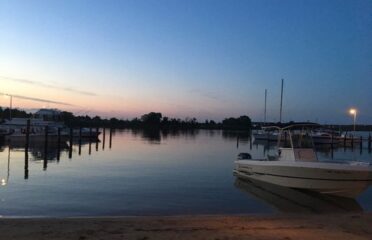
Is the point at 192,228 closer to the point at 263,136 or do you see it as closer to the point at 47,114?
the point at 47,114

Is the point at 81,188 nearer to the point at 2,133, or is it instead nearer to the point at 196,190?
the point at 196,190

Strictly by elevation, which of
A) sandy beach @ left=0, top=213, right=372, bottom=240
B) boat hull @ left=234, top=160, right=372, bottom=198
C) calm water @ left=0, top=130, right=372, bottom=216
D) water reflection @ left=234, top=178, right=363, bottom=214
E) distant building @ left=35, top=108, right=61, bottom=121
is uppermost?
distant building @ left=35, top=108, right=61, bottom=121

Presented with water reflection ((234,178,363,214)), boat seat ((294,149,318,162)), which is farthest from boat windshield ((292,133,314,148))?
water reflection ((234,178,363,214))

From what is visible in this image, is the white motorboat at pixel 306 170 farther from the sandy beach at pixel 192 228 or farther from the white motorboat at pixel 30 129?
the white motorboat at pixel 30 129

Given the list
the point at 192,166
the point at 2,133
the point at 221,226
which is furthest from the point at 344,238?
the point at 2,133

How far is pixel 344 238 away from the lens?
11.8 m

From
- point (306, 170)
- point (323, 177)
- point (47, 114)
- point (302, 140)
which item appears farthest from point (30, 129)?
point (323, 177)

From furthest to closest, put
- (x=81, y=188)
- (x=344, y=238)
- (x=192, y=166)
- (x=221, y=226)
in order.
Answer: (x=192, y=166)
(x=81, y=188)
(x=221, y=226)
(x=344, y=238)

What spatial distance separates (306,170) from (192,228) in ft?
37.6

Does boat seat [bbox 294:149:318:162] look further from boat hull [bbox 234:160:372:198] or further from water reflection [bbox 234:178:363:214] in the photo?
water reflection [bbox 234:178:363:214]

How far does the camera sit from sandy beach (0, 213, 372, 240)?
458 inches

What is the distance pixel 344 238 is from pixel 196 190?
1363 centimetres

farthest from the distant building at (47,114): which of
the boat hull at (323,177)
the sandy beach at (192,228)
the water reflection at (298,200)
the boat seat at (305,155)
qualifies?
the sandy beach at (192,228)

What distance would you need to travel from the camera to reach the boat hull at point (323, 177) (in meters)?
21.5
